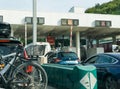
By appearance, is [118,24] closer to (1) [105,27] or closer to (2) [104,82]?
(1) [105,27]

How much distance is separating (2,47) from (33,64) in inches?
52.5

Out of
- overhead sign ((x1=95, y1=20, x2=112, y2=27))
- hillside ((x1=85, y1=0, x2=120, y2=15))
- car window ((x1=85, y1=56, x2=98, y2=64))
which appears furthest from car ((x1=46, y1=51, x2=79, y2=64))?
hillside ((x1=85, y1=0, x2=120, y2=15))

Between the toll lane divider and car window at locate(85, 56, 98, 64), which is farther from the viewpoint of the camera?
car window at locate(85, 56, 98, 64)

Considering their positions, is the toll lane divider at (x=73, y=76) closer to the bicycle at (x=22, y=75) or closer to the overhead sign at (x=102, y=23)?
the bicycle at (x=22, y=75)

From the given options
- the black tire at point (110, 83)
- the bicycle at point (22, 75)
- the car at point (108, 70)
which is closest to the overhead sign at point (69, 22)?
the car at point (108, 70)

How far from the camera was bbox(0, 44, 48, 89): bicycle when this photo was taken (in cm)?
952

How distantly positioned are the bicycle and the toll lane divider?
929 mm

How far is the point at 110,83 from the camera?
39.0 feet

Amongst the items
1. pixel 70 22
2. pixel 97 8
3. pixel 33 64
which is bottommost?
Answer: pixel 33 64

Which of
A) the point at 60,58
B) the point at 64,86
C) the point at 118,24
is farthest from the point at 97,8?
the point at 64,86

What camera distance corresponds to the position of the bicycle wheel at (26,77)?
374 inches

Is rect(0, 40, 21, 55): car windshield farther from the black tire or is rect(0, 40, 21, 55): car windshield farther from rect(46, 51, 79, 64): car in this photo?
rect(46, 51, 79, 64): car

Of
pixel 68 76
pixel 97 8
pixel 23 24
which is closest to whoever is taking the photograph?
pixel 68 76

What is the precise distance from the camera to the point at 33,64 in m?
9.54
